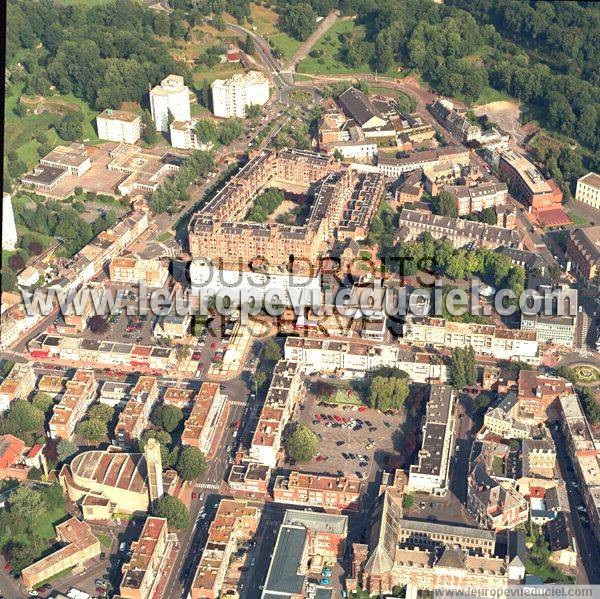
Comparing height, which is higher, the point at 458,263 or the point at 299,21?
the point at 299,21

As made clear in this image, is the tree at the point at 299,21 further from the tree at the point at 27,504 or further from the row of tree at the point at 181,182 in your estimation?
the tree at the point at 27,504

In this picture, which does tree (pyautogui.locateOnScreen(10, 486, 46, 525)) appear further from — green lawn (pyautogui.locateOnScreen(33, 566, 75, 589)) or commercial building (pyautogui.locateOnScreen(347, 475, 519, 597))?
commercial building (pyautogui.locateOnScreen(347, 475, 519, 597))

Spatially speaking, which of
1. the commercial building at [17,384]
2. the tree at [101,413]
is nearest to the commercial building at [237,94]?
the commercial building at [17,384]

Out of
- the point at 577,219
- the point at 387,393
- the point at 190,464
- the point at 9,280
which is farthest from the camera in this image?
the point at 577,219

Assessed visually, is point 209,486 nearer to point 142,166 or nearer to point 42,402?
point 42,402

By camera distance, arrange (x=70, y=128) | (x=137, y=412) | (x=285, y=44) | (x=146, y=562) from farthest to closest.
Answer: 1. (x=285, y=44)
2. (x=70, y=128)
3. (x=137, y=412)
4. (x=146, y=562)

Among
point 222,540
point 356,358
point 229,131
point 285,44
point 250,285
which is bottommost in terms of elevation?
point 222,540

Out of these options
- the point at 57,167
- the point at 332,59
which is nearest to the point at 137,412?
the point at 57,167
